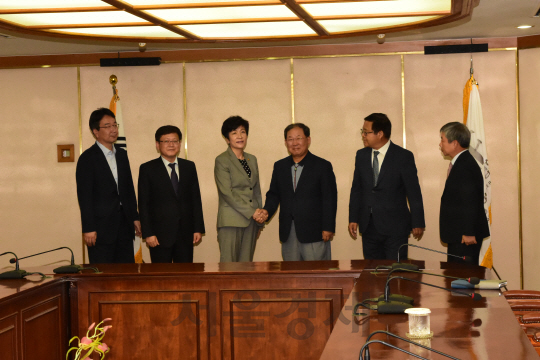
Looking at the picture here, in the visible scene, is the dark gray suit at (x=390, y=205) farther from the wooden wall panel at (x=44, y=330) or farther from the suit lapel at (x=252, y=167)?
the wooden wall panel at (x=44, y=330)

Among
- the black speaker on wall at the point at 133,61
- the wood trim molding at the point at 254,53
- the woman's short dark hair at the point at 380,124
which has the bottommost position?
the woman's short dark hair at the point at 380,124

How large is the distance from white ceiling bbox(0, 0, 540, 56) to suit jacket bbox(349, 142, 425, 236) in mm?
1435

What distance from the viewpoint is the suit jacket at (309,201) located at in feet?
16.4

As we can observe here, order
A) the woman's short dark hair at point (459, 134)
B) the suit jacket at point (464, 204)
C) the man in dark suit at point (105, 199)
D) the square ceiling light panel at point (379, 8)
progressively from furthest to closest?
the man in dark suit at point (105, 199), the woman's short dark hair at point (459, 134), the suit jacket at point (464, 204), the square ceiling light panel at point (379, 8)

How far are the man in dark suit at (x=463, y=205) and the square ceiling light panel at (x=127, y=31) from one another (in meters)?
2.29

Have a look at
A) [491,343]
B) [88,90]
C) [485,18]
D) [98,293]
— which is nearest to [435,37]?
[485,18]

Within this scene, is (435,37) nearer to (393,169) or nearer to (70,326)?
(393,169)

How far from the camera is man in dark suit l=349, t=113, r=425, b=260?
485cm

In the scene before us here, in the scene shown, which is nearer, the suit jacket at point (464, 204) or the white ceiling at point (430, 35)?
the suit jacket at point (464, 204)

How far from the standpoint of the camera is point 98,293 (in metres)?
3.58

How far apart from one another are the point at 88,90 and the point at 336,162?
2.76 m

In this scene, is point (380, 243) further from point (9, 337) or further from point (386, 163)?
point (9, 337)

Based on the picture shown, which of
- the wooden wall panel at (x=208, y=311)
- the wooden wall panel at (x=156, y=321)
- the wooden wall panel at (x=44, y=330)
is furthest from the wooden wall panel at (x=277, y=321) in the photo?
the wooden wall panel at (x=44, y=330)

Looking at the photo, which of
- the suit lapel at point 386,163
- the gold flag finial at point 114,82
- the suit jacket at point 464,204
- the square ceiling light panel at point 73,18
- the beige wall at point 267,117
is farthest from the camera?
the gold flag finial at point 114,82
